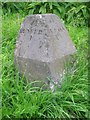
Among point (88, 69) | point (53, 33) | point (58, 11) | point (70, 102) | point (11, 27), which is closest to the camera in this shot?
point (70, 102)

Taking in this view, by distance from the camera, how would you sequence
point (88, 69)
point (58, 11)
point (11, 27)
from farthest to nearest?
point (58, 11)
point (11, 27)
point (88, 69)

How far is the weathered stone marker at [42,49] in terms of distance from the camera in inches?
121

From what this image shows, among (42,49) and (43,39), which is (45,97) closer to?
(42,49)

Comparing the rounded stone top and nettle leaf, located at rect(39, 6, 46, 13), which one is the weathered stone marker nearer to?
the rounded stone top

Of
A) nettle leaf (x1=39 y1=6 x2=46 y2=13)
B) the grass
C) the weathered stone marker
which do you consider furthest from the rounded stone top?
nettle leaf (x1=39 y1=6 x2=46 y2=13)

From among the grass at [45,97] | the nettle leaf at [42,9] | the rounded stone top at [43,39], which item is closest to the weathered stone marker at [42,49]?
the rounded stone top at [43,39]

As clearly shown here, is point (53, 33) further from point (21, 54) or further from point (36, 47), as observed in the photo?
point (21, 54)

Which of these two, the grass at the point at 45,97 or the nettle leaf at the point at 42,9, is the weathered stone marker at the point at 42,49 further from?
the nettle leaf at the point at 42,9

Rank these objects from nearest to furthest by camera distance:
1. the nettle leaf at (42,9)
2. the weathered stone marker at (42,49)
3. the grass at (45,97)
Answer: the grass at (45,97), the weathered stone marker at (42,49), the nettle leaf at (42,9)

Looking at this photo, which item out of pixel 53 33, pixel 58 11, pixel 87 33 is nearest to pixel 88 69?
pixel 53 33

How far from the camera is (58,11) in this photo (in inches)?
230

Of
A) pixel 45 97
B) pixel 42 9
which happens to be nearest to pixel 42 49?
pixel 45 97

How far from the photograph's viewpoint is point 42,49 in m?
3.08

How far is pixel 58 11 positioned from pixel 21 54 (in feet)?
9.43
